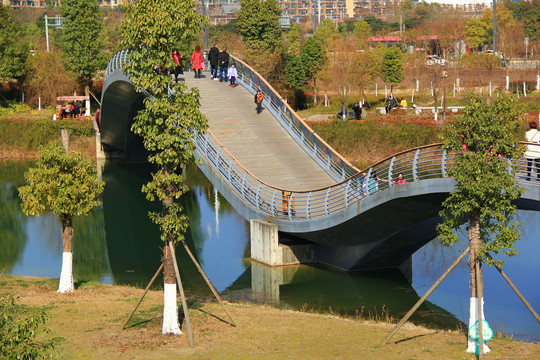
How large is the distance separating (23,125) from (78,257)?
93.8ft

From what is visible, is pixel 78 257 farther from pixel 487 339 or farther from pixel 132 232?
pixel 487 339

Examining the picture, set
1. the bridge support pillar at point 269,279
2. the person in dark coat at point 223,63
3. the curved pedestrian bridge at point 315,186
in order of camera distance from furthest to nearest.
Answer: the person in dark coat at point 223,63 < the bridge support pillar at point 269,279 < the curved pedestrian bridge at point 315,186

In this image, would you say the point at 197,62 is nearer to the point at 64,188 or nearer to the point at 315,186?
the point at 315,186

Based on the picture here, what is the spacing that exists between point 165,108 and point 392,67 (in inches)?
1740

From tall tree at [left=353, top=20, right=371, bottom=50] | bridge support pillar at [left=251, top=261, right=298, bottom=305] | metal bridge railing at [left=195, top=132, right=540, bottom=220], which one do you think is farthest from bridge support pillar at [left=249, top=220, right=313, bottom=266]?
tall tree at [left=353, top=20, right=371, bottom=50]

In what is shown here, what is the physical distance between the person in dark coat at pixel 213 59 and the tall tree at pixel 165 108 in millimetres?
18199

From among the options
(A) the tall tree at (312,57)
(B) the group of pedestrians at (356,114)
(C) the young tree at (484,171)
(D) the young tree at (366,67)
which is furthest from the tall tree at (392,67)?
(C) the young tree at (484,171)

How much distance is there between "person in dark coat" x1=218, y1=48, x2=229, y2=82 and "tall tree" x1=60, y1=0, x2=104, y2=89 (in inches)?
1056

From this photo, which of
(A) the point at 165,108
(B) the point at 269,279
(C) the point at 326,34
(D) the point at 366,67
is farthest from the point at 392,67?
(A) the point at 165,108

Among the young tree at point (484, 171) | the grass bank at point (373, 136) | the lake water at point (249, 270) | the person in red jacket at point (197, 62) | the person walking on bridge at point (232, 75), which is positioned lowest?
the lake water at point (249, 270)

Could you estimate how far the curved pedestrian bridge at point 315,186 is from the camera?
1961cm

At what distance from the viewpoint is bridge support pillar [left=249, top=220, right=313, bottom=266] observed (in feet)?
77.0

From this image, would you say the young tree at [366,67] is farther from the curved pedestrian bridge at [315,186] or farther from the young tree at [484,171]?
the young tree at [484,171]

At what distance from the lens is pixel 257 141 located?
28.1 m
